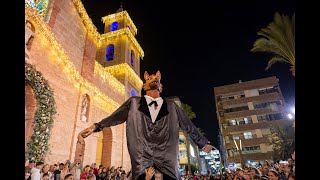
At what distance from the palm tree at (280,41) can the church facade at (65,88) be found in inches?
457

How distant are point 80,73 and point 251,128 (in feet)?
117

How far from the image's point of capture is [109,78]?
782 inches

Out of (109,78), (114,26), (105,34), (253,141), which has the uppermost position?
(114,26)

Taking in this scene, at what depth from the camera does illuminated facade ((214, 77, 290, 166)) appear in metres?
40.4

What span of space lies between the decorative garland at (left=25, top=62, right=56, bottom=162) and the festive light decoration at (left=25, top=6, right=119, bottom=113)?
2.30 m

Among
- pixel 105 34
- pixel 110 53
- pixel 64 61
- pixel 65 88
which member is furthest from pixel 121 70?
pixel 65 88

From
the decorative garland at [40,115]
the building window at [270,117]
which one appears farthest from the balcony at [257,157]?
the decorative garland at [40,115]

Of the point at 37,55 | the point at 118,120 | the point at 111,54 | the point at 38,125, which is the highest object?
the point at 111,54

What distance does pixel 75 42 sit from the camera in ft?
51.1

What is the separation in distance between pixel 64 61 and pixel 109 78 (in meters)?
6.56

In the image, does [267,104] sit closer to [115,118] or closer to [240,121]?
[240,121]

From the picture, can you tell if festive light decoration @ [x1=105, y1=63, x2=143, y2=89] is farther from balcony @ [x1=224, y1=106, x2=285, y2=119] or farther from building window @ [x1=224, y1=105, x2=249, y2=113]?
building window @ [x1=224, y1=105, x2=249, y2=113]

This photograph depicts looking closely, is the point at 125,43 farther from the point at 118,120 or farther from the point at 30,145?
the point at 118,120

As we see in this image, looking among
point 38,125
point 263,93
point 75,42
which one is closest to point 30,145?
point 38,125
